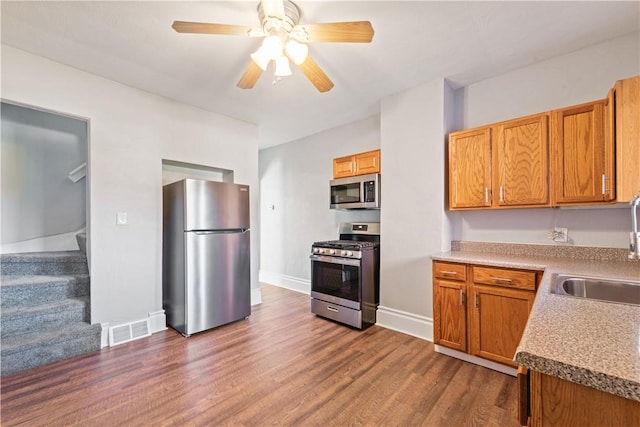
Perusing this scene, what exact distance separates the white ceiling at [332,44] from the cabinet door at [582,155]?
627mm

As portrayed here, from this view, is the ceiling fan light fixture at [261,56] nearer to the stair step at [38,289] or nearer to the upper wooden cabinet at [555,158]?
the upper wooden cabinet at [555,158]

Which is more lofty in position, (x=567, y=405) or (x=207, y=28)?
(x=207, y=28)

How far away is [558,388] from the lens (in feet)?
2.11

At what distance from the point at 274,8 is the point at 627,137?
2.37 m

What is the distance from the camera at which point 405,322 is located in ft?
9.46

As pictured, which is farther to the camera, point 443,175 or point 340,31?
point 443,175

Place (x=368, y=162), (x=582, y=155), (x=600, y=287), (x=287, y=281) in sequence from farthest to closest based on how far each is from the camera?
1. (x=287, y=281)
2. (x=368, y=162)
3. (x=582, y=155)
4. (x=600, y=287)

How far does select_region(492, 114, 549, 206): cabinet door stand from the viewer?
218cm

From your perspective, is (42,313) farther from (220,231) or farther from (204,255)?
(220,231)

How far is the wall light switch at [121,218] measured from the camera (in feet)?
8.95

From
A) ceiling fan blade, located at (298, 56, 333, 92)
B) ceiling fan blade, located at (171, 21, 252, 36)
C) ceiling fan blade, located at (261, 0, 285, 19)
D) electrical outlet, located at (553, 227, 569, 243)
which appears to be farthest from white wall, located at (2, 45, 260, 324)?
electrical outlet, located at (553, 227, 569, 243)

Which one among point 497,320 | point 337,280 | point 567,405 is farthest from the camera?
point 337,280

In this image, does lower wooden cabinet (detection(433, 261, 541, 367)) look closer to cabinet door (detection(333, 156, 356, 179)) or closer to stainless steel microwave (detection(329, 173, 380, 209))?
stainless steel microwave (detection(329, 173, 380, 209))

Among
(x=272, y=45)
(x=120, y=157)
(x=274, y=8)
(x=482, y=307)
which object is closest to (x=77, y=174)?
(x=120, y=157)
